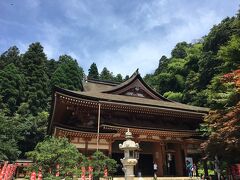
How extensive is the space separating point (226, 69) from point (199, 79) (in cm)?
2525

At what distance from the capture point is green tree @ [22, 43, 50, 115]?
59.7 meters

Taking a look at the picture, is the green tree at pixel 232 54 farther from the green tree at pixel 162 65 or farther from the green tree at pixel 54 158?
the green tree at pixel 162 65

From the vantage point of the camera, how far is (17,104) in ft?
196

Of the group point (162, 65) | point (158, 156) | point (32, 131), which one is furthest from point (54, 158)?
point (162, 65)

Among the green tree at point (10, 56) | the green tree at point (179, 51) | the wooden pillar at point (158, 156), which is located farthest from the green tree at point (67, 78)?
the wooden pillar at point (158, 156)

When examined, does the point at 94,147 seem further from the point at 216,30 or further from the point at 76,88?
the point at 76,88

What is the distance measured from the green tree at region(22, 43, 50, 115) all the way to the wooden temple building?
36.8 meters

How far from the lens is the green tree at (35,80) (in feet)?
196

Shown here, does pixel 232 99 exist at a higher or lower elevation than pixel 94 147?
higher

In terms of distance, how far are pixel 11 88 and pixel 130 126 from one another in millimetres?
45307

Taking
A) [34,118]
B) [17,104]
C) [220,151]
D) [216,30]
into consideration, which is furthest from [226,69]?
[17,104]

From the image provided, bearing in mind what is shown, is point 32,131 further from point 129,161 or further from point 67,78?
point 129,161

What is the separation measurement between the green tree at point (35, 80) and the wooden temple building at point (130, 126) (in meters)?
36.8

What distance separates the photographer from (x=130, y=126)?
20609 mm
